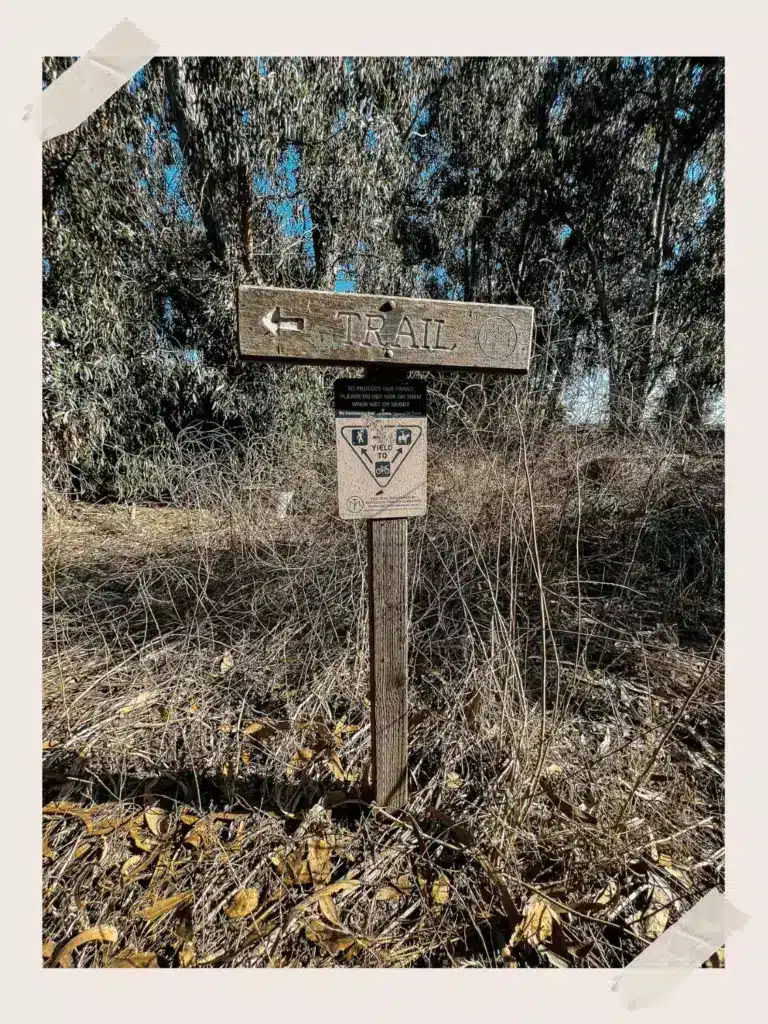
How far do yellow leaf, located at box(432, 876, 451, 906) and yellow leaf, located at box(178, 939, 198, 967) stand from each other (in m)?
0.64

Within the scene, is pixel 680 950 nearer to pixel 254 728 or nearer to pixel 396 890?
pixel 396 890

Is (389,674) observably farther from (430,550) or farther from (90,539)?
(90,539)

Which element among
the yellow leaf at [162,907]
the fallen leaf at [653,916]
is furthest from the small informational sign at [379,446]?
the fallen leaf at [653,916]

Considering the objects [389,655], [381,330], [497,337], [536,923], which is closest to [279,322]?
[381,330]

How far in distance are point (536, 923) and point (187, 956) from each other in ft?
3.03

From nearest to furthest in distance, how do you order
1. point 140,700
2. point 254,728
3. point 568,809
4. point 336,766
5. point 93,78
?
point 93,78 → point 568,809 → point 336,766 → point 254,728 → point 140,700

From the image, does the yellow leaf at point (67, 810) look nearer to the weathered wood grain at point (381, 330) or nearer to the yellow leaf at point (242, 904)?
the yellow leaf at point (242, 904)

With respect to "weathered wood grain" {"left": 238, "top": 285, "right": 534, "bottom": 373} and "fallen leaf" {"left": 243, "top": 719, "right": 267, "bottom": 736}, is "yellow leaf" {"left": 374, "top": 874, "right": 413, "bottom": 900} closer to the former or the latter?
"fallen leaf" {"left": 243, "top": 719, "right": 267, "bottom": 736}

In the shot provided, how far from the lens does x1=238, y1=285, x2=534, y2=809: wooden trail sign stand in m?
1.15

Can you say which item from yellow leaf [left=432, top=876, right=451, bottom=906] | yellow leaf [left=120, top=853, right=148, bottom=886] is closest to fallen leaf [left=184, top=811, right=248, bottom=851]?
yellow leaf [left=120, top=853, right=148, bottom=886]

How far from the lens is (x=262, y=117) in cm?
384

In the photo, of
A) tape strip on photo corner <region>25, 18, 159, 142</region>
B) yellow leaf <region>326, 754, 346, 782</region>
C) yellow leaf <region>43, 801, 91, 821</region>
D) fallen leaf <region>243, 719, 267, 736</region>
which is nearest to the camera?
tape strip on photo corner <region>25, 18, 159, 142</region>

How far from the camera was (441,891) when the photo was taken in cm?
130

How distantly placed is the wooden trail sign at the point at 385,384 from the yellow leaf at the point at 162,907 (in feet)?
1.97
